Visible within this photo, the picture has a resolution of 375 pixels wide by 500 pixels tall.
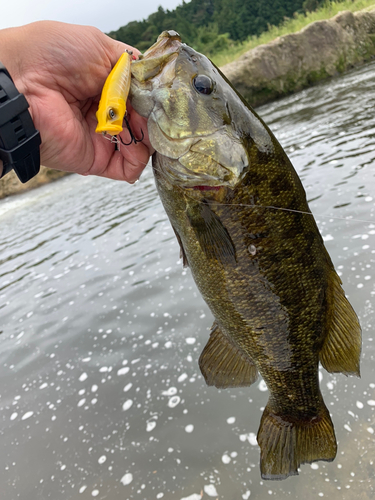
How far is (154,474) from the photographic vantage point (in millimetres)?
2684

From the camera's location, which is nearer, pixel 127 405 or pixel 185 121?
pixel 185 121

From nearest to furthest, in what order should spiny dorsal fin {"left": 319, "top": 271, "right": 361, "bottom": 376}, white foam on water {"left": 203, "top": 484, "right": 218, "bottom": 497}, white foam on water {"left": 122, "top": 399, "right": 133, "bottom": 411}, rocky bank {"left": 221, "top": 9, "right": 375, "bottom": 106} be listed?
spiny dorsal fin {"left": 319, "top": 271, "right": 361, "bottom": 376} → white foam on water {"left": 203, "top": 484, "right": 218, "bottom": 497} → white foam on water {"left": 122, "top": 399, "right": 133, "bottom": 411} → rocky bank {"left": 221, "top": 9, "right": 375, "bottom": 106}

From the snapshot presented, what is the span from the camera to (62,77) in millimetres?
1961

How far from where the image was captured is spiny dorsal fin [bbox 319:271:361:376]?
72.1 inches

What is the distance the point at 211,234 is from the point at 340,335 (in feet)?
2.80

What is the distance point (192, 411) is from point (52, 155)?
2.30 metres

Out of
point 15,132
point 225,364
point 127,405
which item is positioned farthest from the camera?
point 127,405

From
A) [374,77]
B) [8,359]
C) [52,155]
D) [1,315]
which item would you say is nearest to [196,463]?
[52,155]

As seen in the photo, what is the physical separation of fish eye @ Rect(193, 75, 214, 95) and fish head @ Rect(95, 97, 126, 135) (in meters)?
0.36

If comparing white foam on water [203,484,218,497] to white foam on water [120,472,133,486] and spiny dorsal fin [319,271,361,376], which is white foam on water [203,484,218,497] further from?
spiny dorsal fin [319,271,361,376]

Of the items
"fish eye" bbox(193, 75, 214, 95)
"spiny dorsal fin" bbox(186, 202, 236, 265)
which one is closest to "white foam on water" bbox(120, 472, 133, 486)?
"spiny dorsal fin" bbox(186, 202, 236, 265)

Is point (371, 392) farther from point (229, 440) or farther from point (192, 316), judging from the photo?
point (192, 316)

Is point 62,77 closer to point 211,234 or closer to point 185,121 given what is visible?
point 185,121

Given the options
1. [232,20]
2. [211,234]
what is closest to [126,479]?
[211,234]
